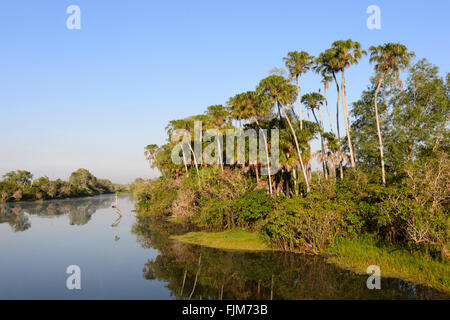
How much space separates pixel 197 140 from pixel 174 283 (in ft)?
105

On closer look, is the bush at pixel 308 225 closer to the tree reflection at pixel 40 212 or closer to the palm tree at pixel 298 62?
the palm tree at pixel 298 62

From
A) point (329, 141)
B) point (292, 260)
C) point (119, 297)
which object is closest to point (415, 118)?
point (329, 141)

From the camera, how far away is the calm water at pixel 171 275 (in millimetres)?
14977

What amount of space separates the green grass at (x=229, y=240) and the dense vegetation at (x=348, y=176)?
36.2 inches

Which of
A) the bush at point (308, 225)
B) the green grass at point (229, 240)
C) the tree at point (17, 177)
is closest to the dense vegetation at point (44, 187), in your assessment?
the tree at point (17, 177)

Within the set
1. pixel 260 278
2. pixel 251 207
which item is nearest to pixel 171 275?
pixel 260 278

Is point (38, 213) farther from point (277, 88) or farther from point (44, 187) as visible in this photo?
point (277, 88)

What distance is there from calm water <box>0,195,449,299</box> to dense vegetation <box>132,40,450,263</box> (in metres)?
2.88

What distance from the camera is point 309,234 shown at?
21.2 metres

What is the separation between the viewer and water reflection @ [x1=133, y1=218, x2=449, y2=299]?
14.3m

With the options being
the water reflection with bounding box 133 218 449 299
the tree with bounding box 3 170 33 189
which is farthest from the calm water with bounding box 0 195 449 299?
the tree with bounding box 3 170 33 189

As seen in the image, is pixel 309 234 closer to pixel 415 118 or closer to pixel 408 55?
pixel 415 118

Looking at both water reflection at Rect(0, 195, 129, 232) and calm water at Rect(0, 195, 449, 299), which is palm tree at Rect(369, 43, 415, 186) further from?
water reflection at Rect(0, 195, 129, 232)

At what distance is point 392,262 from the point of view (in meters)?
16.8
